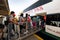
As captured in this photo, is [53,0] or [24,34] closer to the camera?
[53,0]

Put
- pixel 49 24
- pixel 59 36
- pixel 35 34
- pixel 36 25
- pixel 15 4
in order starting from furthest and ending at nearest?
pixel 15 4
pixel 36 25
pixel 35 34
pixel 49 24
pixel 59 36

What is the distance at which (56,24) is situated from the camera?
163 inches

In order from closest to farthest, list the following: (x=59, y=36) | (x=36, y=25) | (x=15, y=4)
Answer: (x=59, y=36) < (x=36, y=25) < (x=15, y=4)

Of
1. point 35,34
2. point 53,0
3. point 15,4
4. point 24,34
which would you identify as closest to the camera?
point 53,0

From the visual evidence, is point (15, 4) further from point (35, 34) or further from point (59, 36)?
point (59, 36)

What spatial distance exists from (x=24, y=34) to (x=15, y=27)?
733 mm

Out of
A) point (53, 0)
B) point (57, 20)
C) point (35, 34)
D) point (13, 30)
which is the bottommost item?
point (35, 34)

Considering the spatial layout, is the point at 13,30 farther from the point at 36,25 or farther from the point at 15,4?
the point at 15,4

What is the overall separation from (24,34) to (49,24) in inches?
46.5

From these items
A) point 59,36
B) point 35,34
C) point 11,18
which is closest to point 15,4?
point 35,34

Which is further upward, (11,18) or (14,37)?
(11,18)

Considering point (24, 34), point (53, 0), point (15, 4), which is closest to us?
point (53, 0)

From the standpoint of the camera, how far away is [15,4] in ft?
43.9

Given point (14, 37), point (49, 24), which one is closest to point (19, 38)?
point (14, 37)
